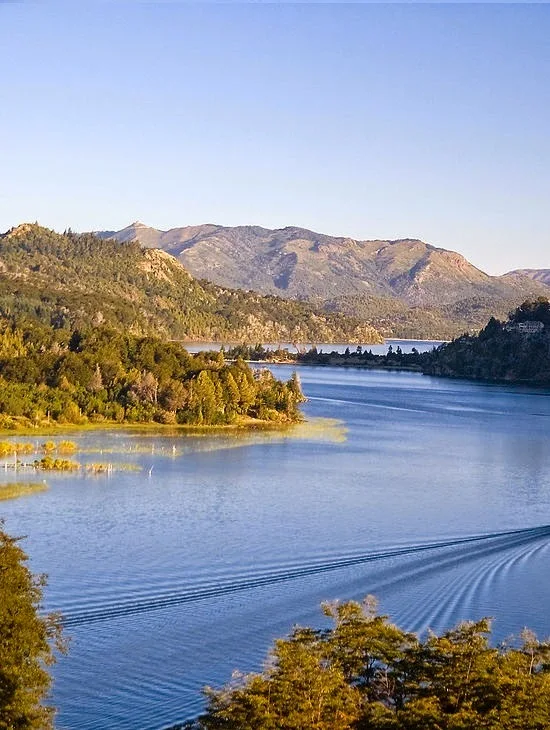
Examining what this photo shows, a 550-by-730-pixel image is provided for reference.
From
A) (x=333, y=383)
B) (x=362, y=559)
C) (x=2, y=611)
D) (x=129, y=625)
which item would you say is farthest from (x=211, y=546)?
(x=333, y=383)

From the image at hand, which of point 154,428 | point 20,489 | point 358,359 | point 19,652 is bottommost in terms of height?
point 20,489

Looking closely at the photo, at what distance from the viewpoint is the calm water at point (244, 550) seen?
2311 centimetres

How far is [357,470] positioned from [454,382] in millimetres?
104429

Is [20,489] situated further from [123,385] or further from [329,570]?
[123,385]

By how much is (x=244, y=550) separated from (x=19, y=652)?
14884 mm

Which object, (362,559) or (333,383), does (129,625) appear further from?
(333,383)

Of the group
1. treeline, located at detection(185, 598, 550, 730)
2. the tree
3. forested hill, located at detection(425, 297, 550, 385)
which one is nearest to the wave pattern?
the tree

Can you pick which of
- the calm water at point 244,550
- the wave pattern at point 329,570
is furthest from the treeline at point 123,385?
the wave pattern at point 329,570

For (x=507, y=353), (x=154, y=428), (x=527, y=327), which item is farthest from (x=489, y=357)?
(x=154, y=428)

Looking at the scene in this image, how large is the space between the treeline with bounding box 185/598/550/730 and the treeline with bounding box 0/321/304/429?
43.6 meters

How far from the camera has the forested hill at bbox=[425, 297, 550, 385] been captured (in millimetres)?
159000

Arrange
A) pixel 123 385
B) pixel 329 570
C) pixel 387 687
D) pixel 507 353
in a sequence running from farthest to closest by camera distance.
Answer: pixel 507 353
pixel 123 385
pixel 329 570
pixel 387 687

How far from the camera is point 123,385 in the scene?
230 ft

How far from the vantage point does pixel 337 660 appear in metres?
18.1
